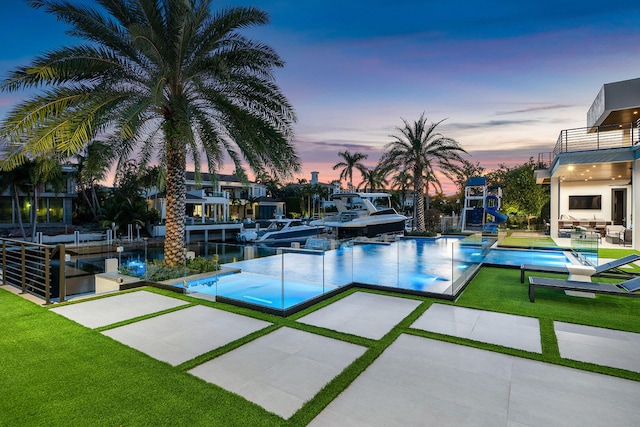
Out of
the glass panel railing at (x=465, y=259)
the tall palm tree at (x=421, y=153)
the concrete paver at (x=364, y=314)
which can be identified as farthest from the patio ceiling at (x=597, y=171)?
the concrete paver at (x=364, y=314)

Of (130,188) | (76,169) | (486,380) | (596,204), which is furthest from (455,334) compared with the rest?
(76,169)

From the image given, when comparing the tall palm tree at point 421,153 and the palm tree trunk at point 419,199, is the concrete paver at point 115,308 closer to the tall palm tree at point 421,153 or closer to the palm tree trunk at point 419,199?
the tall palm tree at point 421,153

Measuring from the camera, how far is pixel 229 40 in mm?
8719

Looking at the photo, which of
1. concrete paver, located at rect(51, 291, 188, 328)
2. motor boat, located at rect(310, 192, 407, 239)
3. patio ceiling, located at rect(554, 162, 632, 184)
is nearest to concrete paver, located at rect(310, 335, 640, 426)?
concrete paver, located at rect(51, 291, 188, 328)

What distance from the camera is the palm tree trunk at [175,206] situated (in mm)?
8953

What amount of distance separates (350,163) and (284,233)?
716 inches

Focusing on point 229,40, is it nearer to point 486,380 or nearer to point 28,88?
point 28,88

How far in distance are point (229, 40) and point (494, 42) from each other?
41.3 feet

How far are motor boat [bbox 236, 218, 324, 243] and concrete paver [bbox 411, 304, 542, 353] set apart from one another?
54.3 ft

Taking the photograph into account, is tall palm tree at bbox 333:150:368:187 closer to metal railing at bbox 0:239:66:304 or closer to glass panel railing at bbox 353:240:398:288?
glass panel railing at bbox 353:240:398:288

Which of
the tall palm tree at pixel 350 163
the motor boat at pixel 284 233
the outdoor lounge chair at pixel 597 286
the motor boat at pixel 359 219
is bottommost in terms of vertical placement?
the motor boat at pixel 284 233

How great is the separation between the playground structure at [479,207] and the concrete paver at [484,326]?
20009 millimetres

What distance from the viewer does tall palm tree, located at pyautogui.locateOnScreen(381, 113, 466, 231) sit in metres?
21.8

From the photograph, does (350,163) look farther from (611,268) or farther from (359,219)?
(611,268)
